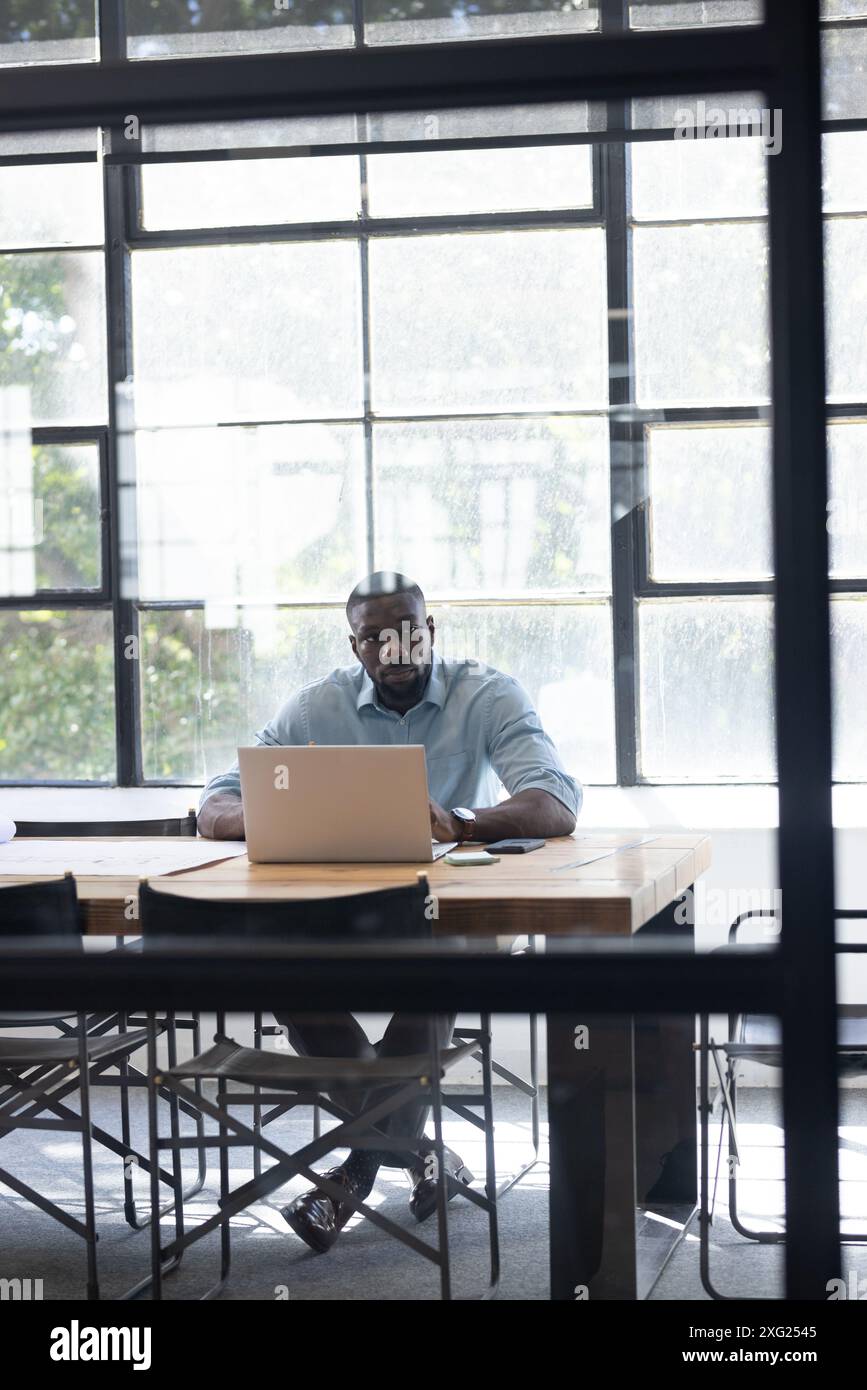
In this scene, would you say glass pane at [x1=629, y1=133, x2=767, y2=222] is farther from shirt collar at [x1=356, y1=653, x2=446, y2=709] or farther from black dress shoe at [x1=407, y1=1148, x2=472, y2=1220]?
black dress shoe at [x1=407, y1=1148, x2=472, y2=1220]

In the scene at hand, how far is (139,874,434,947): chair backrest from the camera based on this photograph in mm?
2168

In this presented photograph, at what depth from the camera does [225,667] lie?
189 inches

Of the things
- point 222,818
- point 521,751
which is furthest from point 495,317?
point 222,818

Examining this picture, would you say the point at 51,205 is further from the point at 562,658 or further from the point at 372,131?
the point at 562,658

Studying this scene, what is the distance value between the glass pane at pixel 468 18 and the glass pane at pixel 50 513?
5.70ft

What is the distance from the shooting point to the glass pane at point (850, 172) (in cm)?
444

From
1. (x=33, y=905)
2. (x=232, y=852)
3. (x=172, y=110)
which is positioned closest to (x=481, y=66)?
(x=172, y=110)

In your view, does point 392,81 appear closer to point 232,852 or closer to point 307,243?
point 232,852

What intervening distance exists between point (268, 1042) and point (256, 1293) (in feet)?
1.57

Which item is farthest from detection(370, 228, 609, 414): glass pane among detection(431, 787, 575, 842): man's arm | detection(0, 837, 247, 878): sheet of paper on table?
detection(0, 837, 247, 878): sheet of paper on table

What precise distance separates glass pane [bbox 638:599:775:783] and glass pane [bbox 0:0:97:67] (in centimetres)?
273

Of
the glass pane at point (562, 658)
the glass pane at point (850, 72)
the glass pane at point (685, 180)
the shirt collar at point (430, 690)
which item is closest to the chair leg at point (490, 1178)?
the shirt collar at point (430, 690)

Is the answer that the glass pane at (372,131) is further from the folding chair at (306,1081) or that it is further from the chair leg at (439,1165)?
the chair leg at (439,1165)

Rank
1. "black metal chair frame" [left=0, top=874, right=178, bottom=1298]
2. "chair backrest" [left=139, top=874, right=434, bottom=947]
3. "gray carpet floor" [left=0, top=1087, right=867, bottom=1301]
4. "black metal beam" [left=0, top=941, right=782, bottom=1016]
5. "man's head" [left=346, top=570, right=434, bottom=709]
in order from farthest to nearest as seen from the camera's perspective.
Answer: "man's head" [left=346, top=570, right=434, bottom=709] < "black metal chair frame" [left=0, top=874, right=178, bottom=1298] < "gray carpet floor" [left=0, top=1087, right=867, bottom=1301] < "chair backrest" [left=139, top=874, right=434, bottom=947] < "black metal beam" [left=0, top=941, right=782, bottom=1016]
